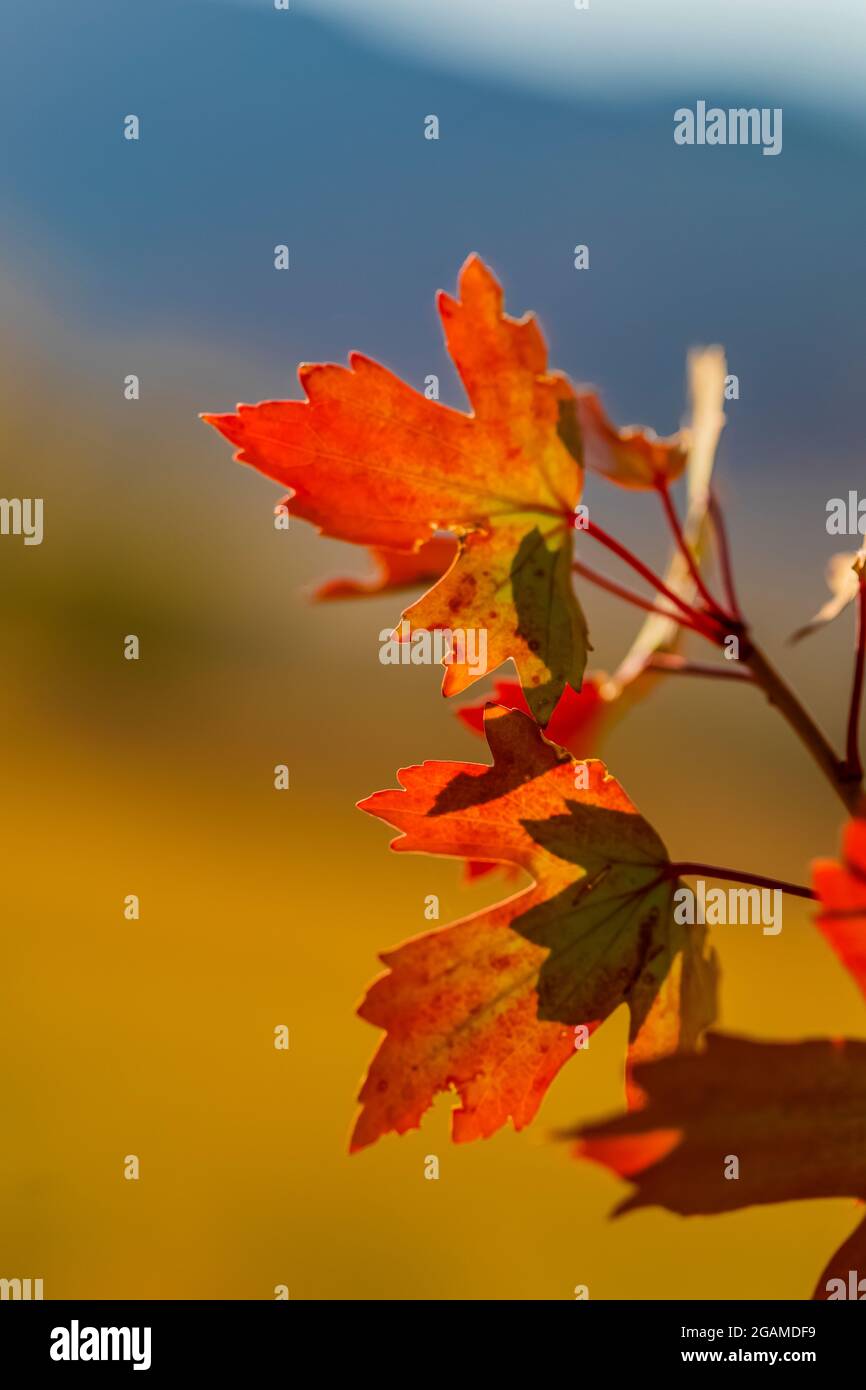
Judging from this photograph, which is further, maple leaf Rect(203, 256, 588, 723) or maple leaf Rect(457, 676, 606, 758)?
maple leaf Rect(457, 676, 606, 758)

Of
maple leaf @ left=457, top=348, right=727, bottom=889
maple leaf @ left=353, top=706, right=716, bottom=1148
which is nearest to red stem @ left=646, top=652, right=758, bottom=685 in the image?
maple leaf @ left=457, top=348, right=727, bottom=889

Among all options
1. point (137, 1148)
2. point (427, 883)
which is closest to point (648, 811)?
point (427, 883)

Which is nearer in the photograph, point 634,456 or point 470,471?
point 470,471

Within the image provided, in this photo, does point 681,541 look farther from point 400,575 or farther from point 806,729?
point 400,575

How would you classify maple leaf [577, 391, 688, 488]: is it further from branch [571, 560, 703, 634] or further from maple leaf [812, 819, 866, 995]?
maple leaf [812, 819, 866, 995]

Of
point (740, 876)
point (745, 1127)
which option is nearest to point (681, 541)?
point (740, 876)

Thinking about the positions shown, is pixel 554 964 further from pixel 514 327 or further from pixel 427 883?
pixel 427 883

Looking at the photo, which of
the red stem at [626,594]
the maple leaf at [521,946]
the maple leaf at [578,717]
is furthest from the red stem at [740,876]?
the maple leaf at [578,717]
